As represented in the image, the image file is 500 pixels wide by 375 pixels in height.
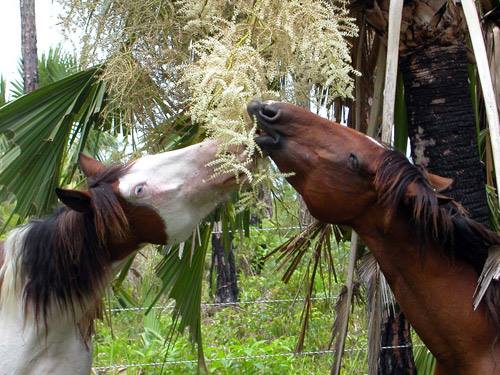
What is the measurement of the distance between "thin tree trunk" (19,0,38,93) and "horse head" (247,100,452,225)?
18.8 ft

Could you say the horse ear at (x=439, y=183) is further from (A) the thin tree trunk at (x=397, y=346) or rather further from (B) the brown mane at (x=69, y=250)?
(A) the thin tree trunk at (x=397, y=346)

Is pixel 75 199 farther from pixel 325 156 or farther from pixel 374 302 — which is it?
pixel 374 302

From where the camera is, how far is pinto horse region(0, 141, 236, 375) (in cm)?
277

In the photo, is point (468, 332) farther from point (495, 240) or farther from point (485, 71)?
point (485, 71)

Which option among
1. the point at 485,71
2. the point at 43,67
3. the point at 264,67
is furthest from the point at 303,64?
the point at 43,67

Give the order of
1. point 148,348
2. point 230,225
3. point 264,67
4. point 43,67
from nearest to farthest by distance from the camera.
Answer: point 264,67
point 230,225
point 148,348
point 43,67

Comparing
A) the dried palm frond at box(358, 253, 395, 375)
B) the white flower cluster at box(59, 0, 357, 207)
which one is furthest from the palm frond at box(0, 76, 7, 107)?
the dried palm frond at box(358, 253, 395, 375)

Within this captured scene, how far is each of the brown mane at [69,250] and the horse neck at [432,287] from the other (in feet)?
2.82

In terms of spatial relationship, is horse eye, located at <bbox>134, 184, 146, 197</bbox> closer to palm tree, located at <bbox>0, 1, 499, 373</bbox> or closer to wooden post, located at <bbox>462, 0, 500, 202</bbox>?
palm tree, located at <bbox>0, 1, 499, 373</bbox>

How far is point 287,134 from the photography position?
243 centimetres

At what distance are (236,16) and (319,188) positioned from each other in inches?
24.7

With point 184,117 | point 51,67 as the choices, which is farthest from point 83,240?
point 51,67

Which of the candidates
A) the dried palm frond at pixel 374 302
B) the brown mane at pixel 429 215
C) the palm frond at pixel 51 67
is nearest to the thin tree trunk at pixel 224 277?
the palm frond at pixel 51 67

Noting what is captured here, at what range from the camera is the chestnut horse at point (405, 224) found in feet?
7.80
